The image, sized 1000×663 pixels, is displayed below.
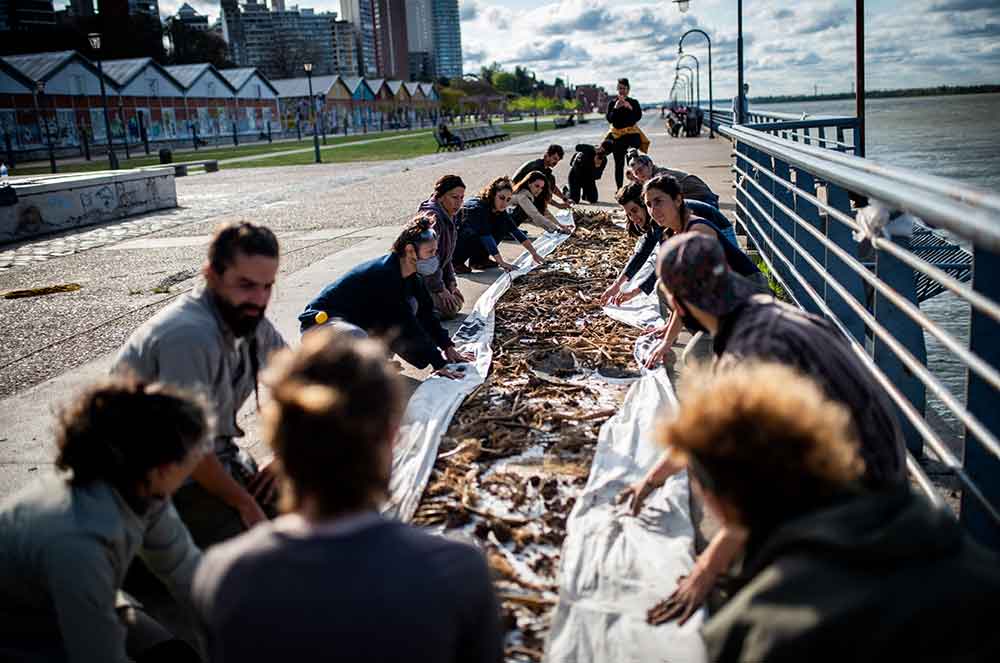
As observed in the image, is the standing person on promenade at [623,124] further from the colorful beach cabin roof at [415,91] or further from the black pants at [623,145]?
the colorful beach cabin roof at [415,91]

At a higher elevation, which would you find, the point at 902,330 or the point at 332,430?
the point at 332,430

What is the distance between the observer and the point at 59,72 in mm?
49219

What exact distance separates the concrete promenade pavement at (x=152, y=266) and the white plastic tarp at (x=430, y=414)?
14.4 inches

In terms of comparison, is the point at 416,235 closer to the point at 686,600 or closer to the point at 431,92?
the point at 686,600

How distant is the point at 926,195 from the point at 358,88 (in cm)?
9446

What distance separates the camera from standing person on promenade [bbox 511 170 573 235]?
10.9 m

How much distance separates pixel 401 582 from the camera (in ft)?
5.51

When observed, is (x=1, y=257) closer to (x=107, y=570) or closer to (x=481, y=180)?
(x=481, y=180)

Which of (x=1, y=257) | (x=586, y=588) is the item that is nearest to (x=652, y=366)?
(x=586, y=588)

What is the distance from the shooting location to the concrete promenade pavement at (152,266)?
19.9ft

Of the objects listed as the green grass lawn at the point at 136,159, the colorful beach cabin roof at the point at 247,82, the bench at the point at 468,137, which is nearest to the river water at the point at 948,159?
the bench at the point at 468,137

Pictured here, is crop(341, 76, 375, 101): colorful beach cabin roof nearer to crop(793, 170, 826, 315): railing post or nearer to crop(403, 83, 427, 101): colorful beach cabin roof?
crop(403, 83, 427, 101): colorful beach cabin roof

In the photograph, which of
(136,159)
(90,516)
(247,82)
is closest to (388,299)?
(90,516)

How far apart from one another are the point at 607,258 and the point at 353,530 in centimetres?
882
